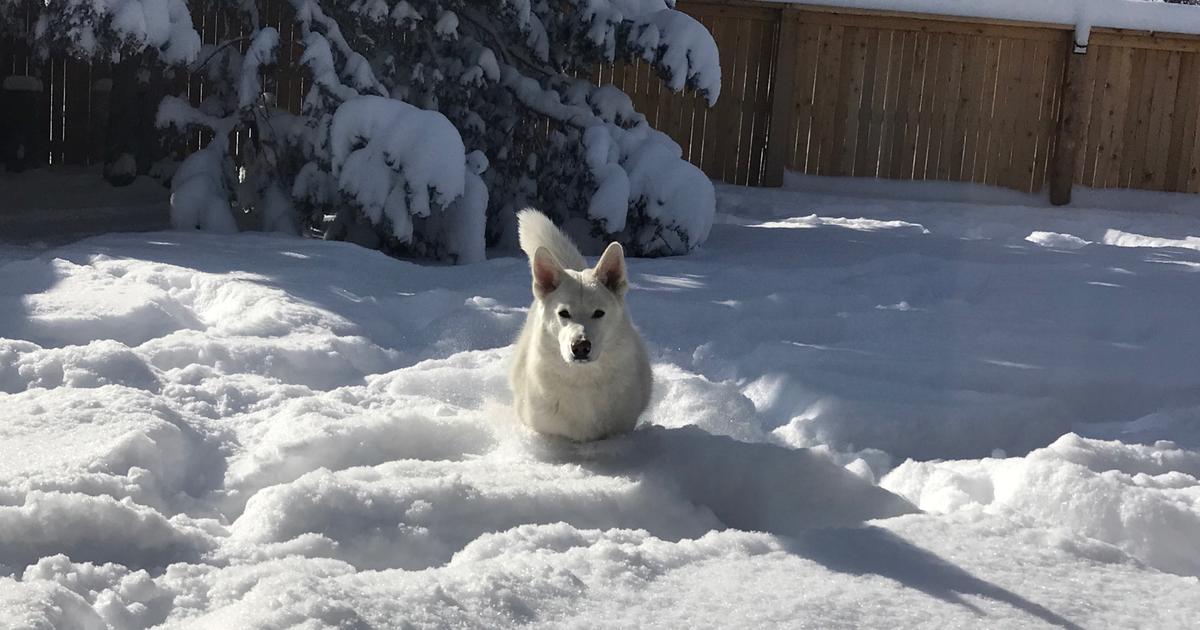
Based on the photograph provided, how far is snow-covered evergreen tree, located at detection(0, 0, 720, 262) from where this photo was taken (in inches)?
327

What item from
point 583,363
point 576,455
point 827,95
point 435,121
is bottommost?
point 576,455

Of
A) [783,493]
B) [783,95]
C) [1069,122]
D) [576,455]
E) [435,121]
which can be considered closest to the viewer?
[783,493]

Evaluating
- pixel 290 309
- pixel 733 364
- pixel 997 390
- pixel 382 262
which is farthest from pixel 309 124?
pixel 997 390

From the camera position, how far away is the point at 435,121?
837 cm

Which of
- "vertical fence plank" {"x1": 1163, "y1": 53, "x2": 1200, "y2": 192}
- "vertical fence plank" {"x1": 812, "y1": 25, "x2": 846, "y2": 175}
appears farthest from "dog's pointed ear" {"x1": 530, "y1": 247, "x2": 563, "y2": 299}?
"vertical fence plank" {"x1": 1163, "y1": 53, "x2": 1200, "y2": 192}

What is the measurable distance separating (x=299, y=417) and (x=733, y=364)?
227 cm

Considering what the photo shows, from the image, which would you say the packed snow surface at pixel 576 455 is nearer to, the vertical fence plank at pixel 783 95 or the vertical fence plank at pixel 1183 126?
the vertical fence plank at pixel 783 95

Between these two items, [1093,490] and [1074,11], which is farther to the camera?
[1074,11]

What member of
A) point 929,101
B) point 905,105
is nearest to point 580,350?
point 905,105

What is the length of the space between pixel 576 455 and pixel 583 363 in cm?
38

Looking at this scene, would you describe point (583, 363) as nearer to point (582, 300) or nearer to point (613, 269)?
point (582, 300)

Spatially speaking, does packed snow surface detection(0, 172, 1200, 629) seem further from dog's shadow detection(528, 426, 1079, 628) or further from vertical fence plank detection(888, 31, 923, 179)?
vertical fence plank detection(888, 31, 923, 179)

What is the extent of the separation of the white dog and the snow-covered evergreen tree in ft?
11.8

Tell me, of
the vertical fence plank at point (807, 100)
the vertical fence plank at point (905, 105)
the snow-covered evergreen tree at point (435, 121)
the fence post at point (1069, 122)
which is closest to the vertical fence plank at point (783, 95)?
the vertical fence plank at point (807, 100)
